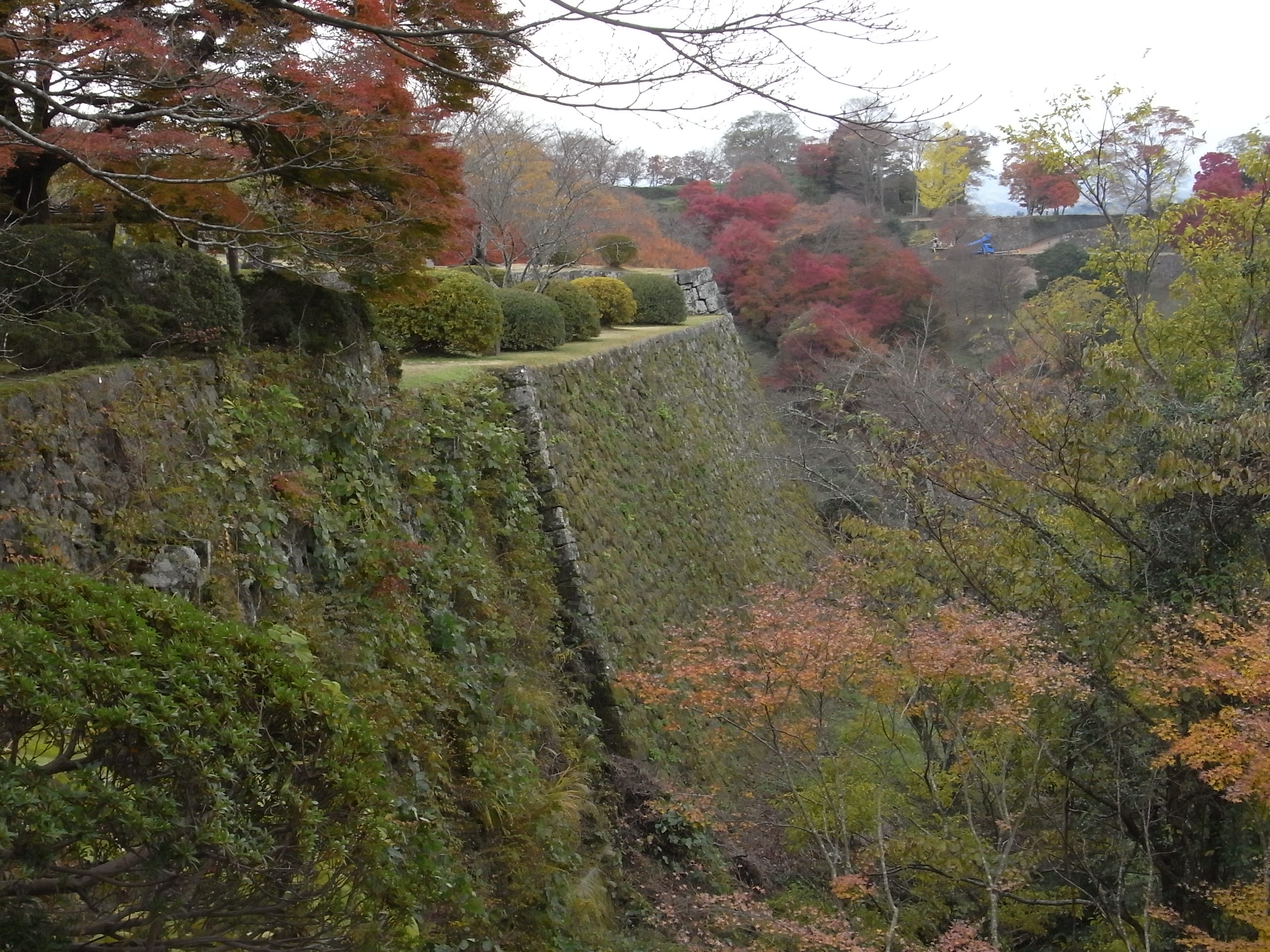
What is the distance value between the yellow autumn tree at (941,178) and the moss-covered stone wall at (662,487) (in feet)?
96.2

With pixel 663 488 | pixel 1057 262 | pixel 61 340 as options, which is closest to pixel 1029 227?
pixel 1057 262

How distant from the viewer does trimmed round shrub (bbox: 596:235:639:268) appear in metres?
25.8

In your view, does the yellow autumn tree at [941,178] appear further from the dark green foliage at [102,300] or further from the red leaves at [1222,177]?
the dark green foliage at [102,300]

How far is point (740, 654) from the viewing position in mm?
12211

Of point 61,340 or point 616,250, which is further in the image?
point 616,250

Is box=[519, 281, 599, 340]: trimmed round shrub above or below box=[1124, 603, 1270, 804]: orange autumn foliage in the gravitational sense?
above

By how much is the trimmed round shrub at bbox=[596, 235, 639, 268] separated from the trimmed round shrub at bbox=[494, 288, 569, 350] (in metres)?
12.2

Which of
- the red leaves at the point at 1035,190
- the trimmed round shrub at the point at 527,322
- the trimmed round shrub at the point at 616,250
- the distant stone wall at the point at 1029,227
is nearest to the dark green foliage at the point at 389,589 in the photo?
the trimmed round shrub at the point at 527,322

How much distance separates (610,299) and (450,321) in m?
7.52

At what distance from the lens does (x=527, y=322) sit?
13.5 m

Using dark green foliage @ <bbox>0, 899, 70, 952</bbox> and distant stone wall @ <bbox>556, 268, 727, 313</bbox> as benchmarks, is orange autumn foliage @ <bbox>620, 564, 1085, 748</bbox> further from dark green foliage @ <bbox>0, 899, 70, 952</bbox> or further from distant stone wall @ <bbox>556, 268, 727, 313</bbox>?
distant stone wall @ <bbox>556, 268, 727, 313</bbox>

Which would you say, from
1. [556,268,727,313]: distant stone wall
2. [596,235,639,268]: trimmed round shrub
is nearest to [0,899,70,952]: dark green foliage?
[556,268,727,313]: distant stone wall

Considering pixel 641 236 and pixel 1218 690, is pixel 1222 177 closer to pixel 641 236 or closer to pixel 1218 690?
pixel 641 236

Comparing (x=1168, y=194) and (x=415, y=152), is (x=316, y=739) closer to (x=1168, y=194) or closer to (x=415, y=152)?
(x=415, y=152)
